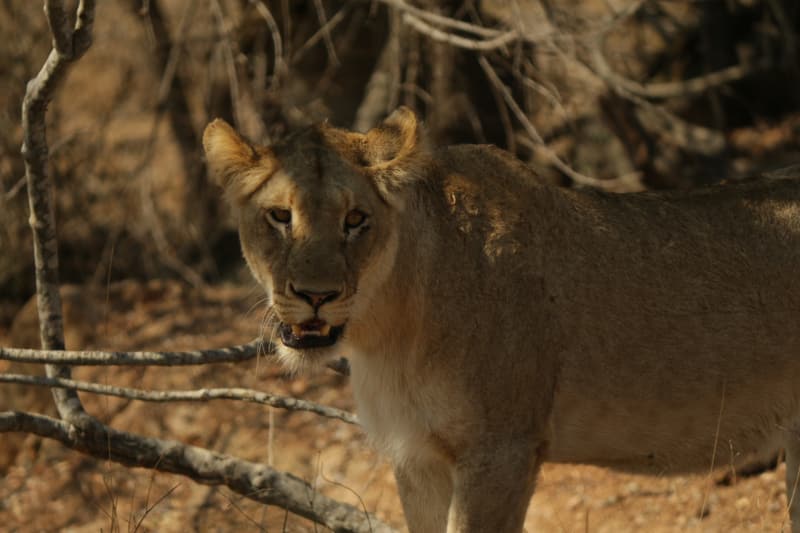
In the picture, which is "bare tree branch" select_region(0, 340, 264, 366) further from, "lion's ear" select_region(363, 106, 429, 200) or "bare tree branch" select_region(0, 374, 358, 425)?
"lion's ear" select_region(363, 106, 429, 200)

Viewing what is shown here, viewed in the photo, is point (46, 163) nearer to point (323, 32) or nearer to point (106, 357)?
point (106, 357)

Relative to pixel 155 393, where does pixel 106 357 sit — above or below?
above

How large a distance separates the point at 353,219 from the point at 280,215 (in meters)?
0.24

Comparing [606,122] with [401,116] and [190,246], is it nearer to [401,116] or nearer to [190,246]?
[190,246]

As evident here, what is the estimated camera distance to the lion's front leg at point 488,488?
388cm

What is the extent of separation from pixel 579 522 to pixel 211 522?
2.16 metres

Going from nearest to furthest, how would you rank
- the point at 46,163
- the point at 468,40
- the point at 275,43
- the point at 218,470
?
1. the point at 46,163
2. the point at 218,470
3. the point at 468,40
4. the point at 275,43

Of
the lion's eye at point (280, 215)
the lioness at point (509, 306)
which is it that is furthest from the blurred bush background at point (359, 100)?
the lion's eye at point (280, 215)

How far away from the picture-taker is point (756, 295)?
4.36 metres

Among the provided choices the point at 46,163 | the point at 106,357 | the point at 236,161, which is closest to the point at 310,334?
the point at 236,161

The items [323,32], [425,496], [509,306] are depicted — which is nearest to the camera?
[509,306]

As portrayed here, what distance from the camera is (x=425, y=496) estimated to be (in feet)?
13.9

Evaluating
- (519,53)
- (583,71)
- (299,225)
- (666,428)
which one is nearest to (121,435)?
(299,225)

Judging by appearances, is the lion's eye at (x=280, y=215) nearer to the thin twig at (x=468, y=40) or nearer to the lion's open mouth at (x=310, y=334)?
the lion's open mouth at (x=310, y=334)
